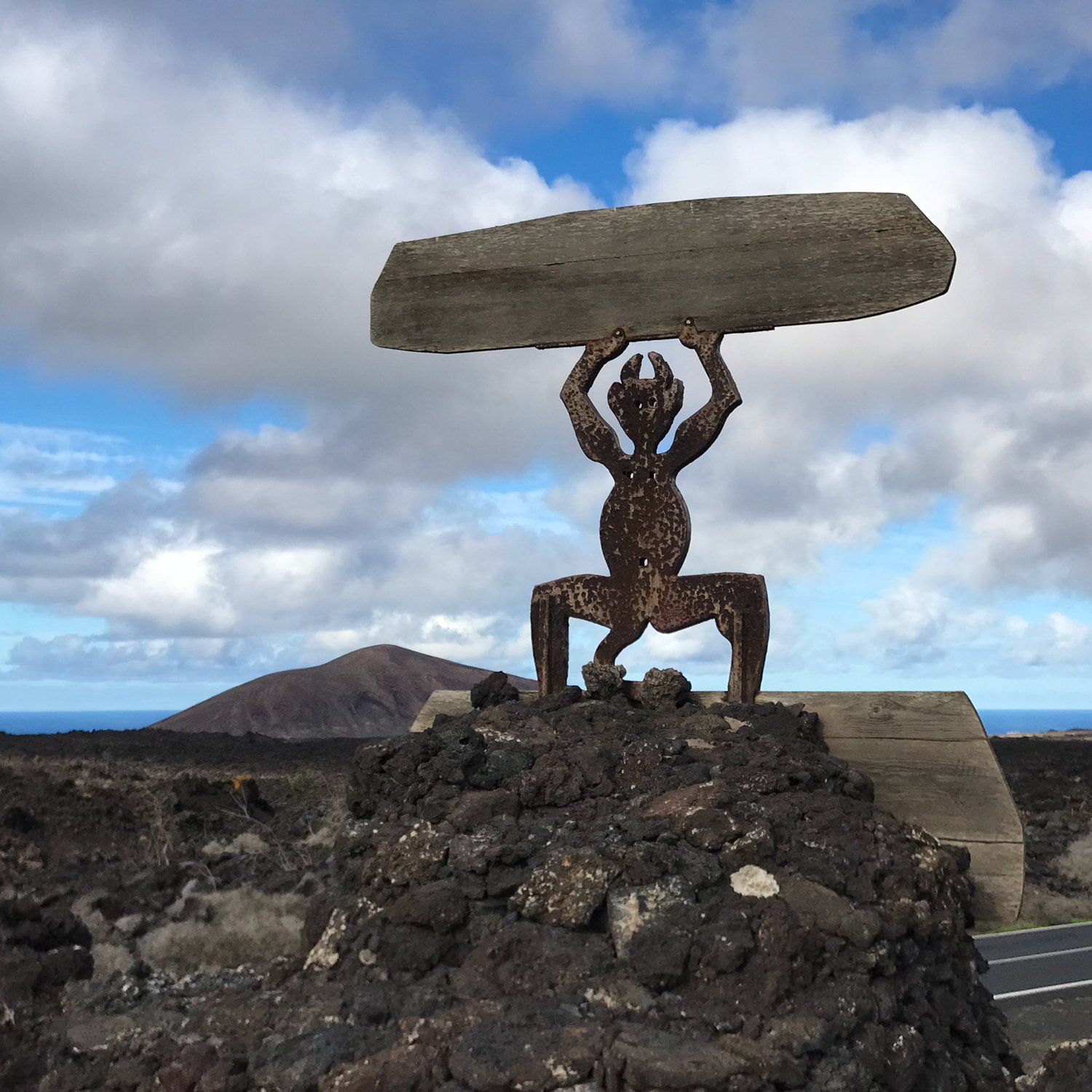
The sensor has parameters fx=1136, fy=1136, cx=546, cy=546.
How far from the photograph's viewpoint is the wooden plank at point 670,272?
4578 mm

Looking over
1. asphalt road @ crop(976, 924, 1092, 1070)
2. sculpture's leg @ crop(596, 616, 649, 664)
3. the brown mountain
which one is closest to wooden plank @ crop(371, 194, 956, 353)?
sculpture's leg @ crop(596, 616, 649, 664)

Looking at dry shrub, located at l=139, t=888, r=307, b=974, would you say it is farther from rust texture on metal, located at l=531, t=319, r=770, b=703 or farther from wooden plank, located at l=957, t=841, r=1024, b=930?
wooden plank, located at l=957, t=841, r=1024, b=930

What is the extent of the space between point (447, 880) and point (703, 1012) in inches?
32.2

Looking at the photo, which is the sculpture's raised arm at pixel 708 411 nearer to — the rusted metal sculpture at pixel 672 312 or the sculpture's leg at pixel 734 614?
the rusted metal sculpture at pixel 672 312

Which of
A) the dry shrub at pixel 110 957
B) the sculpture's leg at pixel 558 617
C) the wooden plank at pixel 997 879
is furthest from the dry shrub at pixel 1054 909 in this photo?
the dry shrub at pixel 110 957

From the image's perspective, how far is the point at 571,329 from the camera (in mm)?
4914

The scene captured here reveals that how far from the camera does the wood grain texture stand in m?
3.99

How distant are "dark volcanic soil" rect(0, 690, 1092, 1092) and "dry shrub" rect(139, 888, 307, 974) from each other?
58.1 inches

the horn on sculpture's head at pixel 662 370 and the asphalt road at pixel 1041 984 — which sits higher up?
the horn on sculpture's head at pixel 662 370

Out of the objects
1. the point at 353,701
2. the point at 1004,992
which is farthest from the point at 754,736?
the point at 353,701

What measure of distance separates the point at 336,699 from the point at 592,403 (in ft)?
81.3

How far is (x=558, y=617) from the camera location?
4.79 m

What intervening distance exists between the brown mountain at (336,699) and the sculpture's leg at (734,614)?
22.4 m

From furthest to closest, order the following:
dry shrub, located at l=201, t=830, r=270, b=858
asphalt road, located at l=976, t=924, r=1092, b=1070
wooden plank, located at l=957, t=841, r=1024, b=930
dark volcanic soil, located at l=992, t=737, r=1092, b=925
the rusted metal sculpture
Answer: dark volcanic soil, located at l=992, t=737, r=1092, b=925 < dry shrub, located at l=201, t=830, r=270, b=858 < asphalt road, located at l=976, t=924, r=1092, b=1070 < the rusted metal sculpture < wooden plank, located at l=957, t=841, r=1024, b=930
